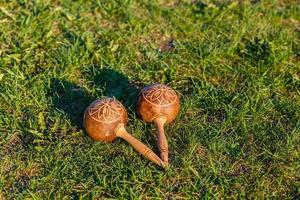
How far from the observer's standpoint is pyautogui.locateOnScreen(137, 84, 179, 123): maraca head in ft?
13.7

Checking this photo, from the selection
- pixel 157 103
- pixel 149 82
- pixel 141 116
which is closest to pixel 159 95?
pixel 157 103

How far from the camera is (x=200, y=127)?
14.6ft

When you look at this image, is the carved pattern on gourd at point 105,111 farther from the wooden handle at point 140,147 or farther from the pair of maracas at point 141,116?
the wooden handle at point 140,147

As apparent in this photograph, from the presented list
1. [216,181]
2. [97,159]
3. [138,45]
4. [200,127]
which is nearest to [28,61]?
[138,45]

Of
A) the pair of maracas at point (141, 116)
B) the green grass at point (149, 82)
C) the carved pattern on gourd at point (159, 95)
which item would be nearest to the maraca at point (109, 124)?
the pair of maracas at point (141, 116)

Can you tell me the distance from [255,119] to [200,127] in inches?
19.9

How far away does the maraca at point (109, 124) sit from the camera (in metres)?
4.03

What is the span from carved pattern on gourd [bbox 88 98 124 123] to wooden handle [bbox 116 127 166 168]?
14 cm

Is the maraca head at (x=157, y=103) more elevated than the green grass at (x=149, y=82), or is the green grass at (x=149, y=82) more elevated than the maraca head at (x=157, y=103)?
the maraca head at (x=157, y=103)

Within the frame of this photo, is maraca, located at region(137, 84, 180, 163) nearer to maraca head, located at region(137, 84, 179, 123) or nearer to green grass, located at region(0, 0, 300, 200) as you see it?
maraca head, located at region(137, 84, 179, 123)

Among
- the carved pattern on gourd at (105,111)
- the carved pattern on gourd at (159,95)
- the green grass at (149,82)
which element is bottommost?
the green grass at (149,82)

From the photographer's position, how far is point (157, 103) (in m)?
4.17

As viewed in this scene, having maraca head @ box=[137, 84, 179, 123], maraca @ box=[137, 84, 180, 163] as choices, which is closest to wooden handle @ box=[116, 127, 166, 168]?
maraca @ box=[137, 84, 180, 163]

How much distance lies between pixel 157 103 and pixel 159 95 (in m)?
0.07
